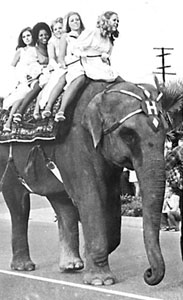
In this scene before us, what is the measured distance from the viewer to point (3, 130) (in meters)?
6.83

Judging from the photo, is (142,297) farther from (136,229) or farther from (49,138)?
(136,229)

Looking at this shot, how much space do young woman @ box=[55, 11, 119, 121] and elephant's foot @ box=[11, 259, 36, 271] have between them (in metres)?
1.76

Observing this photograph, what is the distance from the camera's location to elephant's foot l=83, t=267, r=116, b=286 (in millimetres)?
6164

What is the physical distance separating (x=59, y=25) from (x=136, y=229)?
473cm

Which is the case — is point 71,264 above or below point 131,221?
above

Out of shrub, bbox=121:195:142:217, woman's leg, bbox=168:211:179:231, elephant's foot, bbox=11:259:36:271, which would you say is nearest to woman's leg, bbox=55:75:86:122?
elephant's foot, bbox=11:259:36:271

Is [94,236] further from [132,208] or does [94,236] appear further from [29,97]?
[132,208]

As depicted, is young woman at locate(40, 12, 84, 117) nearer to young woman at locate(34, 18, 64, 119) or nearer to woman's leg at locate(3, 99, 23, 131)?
young woman at locate(34, 18, 64, 119)

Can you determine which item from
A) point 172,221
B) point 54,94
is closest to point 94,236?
point 54,94

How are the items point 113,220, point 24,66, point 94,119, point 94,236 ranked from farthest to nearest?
point 24,66 < point 113,220 < point 94,236 < point 94,119

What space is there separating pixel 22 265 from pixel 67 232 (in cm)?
55

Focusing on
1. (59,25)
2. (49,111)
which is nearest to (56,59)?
(59,25)

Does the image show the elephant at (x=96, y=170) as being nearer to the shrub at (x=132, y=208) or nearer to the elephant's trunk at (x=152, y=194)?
the elephant's trunk at (x=152, y=194)

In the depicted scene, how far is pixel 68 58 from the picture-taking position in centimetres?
650
